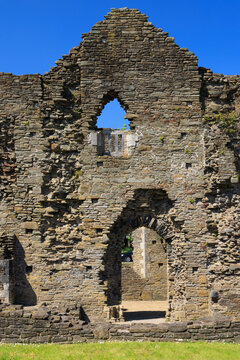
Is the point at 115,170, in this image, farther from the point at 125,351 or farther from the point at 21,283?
the point at 125,351

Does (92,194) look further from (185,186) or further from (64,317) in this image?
(64,317)

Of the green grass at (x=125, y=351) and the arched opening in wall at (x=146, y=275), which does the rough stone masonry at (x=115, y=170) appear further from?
the arched opening in wall at (x=146, y=275)

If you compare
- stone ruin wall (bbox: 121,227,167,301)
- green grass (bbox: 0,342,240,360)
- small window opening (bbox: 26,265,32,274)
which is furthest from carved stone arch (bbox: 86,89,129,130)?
stone ruin wall (bbox: 121,227,167,301)

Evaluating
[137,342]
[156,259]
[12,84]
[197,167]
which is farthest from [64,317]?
[156,259]

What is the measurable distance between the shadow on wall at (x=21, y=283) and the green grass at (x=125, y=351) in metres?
3.04

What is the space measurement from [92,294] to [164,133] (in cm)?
574

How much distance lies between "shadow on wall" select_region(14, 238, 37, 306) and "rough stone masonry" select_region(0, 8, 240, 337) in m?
0.03

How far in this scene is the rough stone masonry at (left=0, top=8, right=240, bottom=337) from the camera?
40.8ft

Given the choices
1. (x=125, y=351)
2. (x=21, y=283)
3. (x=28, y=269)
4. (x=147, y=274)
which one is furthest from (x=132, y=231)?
(x=125, y=351)

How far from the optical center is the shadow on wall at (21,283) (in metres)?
12.4

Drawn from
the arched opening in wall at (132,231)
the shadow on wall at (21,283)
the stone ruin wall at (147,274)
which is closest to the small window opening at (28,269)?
the shadow on wall at (21,283)

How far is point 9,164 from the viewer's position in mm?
12992

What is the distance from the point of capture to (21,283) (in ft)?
41.0

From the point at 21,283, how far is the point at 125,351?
4.93 meters
